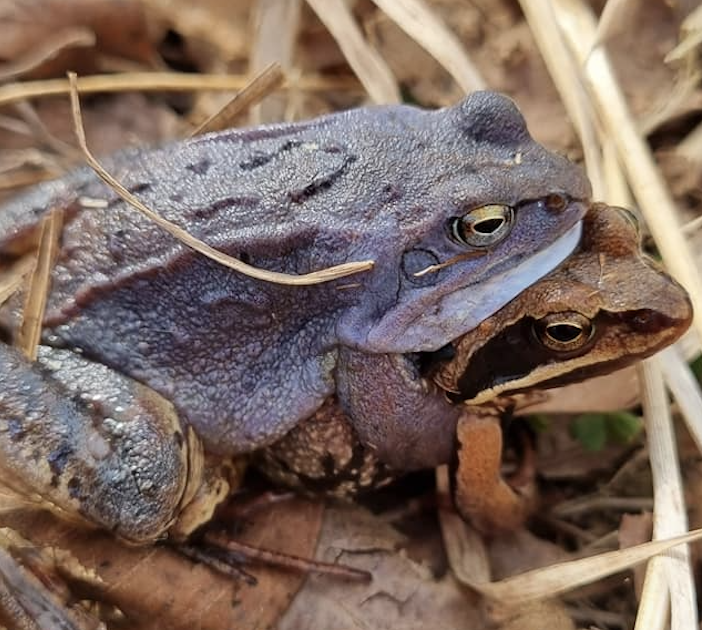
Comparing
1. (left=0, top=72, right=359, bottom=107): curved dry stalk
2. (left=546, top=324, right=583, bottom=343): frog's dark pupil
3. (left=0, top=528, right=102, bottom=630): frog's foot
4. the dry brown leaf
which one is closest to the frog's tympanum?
(left=546, top=324, right=583, bottom=343): frog's dark pupil

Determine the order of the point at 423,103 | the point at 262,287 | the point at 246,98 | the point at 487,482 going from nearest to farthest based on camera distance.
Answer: the point at 262,287, the point at 487,482, the point at 246,98, the point at 423,103

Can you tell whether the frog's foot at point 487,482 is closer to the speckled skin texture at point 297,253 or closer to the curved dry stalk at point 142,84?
the speckled skin texture at point 297,253

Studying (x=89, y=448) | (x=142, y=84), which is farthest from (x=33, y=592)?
(x=142, y=84)

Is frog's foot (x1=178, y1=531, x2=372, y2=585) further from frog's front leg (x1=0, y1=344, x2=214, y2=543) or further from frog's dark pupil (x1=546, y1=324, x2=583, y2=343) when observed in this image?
frog's dark pupil (x1=546, y1=324, x2=583, y2=343)

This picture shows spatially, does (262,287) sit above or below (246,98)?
below

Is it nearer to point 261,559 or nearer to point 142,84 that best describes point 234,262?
point 261,559

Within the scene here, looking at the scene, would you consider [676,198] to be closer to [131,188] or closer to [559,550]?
[559,550]

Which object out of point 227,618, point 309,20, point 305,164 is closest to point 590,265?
point 305,164
